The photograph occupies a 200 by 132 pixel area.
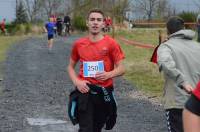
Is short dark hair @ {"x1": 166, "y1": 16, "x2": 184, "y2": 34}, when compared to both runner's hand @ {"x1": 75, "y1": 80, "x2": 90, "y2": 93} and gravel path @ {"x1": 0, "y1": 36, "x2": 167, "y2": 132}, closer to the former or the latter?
runner's hand @ {"x1": 75, "y1": 80, "x2": 90, "y2": 93}

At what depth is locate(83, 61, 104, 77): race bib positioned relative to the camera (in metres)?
6.07

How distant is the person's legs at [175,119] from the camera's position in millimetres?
5605

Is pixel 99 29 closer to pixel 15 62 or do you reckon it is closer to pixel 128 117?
pixel 128 117

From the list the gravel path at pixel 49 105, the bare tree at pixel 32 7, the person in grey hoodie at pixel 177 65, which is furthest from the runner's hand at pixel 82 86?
the bare tree at pixel 32 7

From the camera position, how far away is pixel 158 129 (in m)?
8.70

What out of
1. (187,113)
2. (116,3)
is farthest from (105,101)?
(116,3)

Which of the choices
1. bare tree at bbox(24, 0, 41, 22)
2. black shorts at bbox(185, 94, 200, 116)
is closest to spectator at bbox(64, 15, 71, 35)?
bare tree at bbox(24, 0, 41, 22)

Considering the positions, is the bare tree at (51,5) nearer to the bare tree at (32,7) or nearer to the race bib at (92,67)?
the bare tree at (32,7)

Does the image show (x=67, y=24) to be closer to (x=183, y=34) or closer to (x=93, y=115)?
(x=93, y=115)

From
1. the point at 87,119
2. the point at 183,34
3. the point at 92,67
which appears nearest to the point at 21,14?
the point at 87,119

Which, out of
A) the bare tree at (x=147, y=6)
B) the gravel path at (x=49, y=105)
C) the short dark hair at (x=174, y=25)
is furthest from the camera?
the bare tree at (x=147, y=6)

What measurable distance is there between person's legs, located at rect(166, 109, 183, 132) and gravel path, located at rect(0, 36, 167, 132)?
9.51ft

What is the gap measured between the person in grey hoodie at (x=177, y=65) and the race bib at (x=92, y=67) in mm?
741

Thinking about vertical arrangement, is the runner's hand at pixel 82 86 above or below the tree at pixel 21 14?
above
